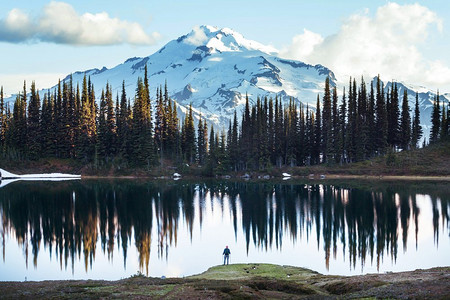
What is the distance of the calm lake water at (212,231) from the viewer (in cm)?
4906

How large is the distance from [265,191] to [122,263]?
222 feet

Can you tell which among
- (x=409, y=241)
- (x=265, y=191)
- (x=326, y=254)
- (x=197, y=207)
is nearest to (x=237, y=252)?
(x=326, y=254)

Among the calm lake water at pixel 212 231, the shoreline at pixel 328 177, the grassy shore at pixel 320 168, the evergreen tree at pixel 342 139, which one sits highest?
the evergreen tree at pixel 342 139

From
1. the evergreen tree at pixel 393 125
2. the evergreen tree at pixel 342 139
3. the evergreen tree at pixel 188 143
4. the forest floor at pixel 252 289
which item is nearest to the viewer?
the forest floor at pixel 252 289

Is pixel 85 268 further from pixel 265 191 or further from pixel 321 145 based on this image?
pixel 321 145

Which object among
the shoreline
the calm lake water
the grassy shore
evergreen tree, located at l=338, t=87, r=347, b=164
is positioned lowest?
the calm lake water

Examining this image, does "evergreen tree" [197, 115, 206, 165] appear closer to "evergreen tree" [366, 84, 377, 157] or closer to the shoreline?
the shoreline

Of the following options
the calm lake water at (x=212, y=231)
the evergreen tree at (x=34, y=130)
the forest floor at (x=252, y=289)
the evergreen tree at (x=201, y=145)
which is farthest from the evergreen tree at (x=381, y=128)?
the forest floor at (x=252, y=289)

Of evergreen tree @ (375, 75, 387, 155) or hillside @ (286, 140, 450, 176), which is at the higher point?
evergreen tree @ (375, 75, 387, 155)

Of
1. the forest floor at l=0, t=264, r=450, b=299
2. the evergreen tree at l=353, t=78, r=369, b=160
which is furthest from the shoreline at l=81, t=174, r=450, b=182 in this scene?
the forest floor at l=0, t=264, r=450, b=299

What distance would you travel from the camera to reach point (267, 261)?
51.0 meters

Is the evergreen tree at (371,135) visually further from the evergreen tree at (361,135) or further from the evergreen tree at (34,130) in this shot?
the evergreen tree at (34,130)

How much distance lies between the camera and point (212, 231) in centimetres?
6869

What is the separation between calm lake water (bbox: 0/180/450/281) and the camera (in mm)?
49062
